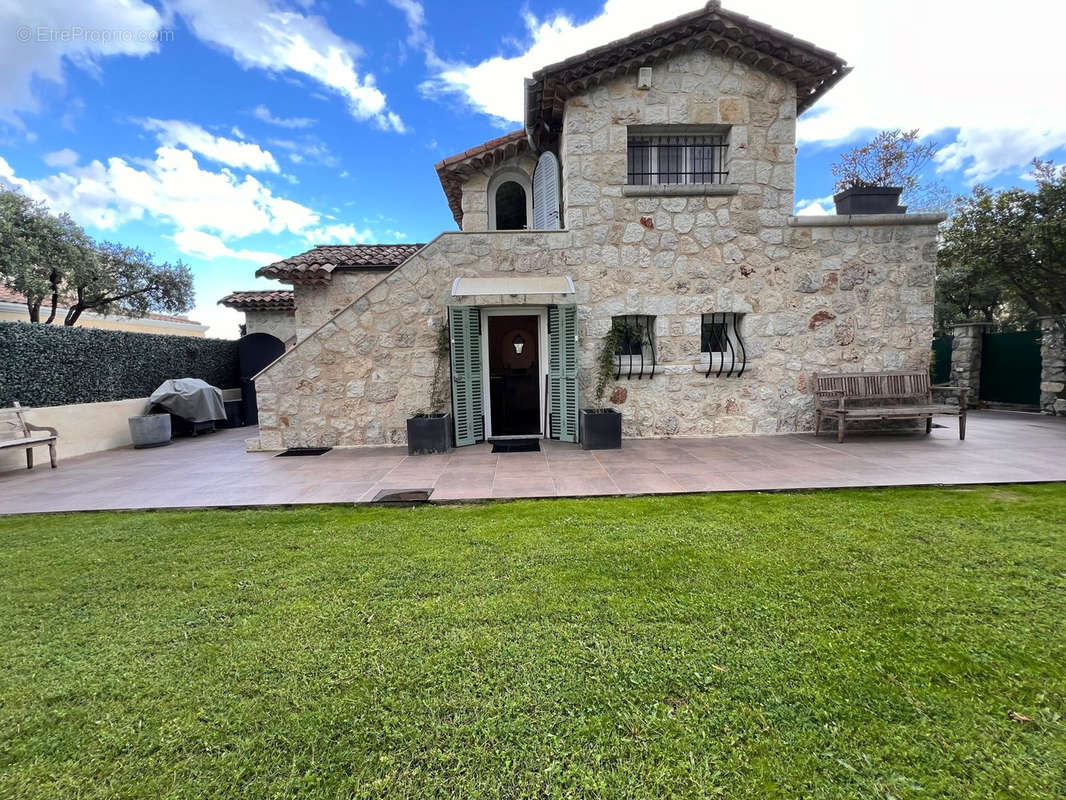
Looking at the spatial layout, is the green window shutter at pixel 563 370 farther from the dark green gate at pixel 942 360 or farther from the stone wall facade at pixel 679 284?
the dark green gate at pixel 942 360

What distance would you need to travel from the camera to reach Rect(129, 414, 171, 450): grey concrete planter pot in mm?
11555

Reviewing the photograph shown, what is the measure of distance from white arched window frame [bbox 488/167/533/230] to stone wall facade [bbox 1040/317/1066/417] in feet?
54.4

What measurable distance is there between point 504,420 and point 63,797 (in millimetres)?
11601

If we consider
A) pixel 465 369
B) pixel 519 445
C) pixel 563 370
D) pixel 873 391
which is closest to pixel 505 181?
pixel 465 369

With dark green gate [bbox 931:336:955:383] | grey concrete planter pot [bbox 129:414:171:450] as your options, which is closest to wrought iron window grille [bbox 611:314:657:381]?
grey concrete planter pot [bbox 129:414:171:450]

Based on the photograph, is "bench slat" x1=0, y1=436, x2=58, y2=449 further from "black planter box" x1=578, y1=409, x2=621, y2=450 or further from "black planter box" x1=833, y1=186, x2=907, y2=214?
"black planter box" x1=833, y1=186, x2=907, y2=214

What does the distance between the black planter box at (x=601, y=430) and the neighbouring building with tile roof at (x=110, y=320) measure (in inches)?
543

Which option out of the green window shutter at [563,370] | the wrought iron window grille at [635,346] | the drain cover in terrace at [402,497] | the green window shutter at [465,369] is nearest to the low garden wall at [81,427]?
the drain cover in terrace at [402,497]

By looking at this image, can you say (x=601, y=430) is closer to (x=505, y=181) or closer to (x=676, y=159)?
(x=676, y=159)

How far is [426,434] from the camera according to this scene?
374 inches

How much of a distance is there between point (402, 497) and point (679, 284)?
321 inches

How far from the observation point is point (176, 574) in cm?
433

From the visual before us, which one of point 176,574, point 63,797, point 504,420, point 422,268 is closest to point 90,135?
point 422,268

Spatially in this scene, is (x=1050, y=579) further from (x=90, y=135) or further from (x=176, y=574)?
(x=90, y=135)
